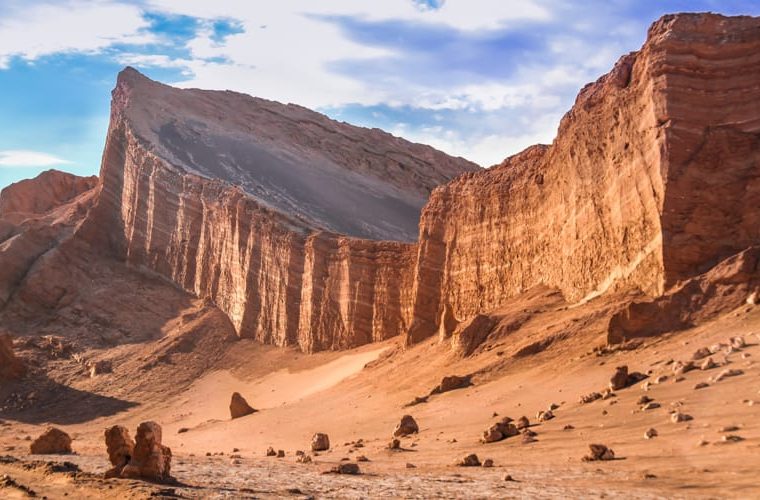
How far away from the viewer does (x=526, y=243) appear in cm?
2877

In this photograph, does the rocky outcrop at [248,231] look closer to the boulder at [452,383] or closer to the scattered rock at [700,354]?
the boulder at [452,383]

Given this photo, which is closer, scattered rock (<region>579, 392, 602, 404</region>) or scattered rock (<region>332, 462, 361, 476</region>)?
scattered rock (<region>332, 462, 361, 476</region>)

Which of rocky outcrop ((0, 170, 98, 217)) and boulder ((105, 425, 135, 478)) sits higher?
rocky outcrop ((0, 170, 98, 217))

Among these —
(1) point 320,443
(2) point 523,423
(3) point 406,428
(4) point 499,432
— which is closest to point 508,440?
(4) point 499,432

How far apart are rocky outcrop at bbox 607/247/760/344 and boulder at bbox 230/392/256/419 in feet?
48.8

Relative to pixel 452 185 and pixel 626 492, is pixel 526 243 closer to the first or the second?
pixel 452 185

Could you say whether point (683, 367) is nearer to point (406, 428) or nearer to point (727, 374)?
point (727, 374)

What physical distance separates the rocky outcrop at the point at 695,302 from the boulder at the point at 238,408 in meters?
14.9

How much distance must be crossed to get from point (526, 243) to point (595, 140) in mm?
4971

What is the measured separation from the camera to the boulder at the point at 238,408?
30.9m

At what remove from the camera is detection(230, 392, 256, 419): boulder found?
30.9 m

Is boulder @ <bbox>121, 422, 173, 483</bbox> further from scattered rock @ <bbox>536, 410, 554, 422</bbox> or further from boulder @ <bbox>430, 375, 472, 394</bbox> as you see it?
boulder @ <bbox>430, 375, 472, 394</bbox>

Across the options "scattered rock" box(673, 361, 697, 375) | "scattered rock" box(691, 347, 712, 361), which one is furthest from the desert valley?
"scattered rock" box(691, 347, 712, 361)

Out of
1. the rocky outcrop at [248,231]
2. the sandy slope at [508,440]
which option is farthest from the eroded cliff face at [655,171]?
the rocky outcrop at [248,231]
